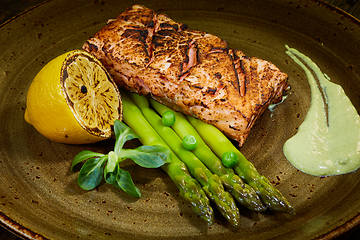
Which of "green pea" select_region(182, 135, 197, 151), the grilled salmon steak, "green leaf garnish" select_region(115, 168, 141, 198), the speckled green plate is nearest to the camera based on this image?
the speckled green plate

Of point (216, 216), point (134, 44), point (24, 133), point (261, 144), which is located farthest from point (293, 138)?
point (24, 133)

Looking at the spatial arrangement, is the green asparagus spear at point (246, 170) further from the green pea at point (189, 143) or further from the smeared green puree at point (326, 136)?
the smeared green puree at point (326, 136)

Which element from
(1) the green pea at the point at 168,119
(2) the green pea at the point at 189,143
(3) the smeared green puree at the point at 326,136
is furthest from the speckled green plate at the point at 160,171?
(1) the green pea at the point at 168,119

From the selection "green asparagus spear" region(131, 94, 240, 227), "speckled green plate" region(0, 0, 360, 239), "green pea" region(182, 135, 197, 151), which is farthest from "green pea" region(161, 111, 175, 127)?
"speckled green plate" region(0, 0, 360, 239)

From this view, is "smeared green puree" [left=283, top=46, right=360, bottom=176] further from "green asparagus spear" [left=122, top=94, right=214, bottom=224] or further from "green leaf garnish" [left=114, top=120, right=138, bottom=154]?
"green leaf garnish" [left=114, top=120, right=138, bottom=154]

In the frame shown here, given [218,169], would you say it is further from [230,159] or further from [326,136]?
[326,136]

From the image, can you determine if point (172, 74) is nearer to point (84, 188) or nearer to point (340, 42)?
point (84, 188)

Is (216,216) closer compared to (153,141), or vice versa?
(216,216)
